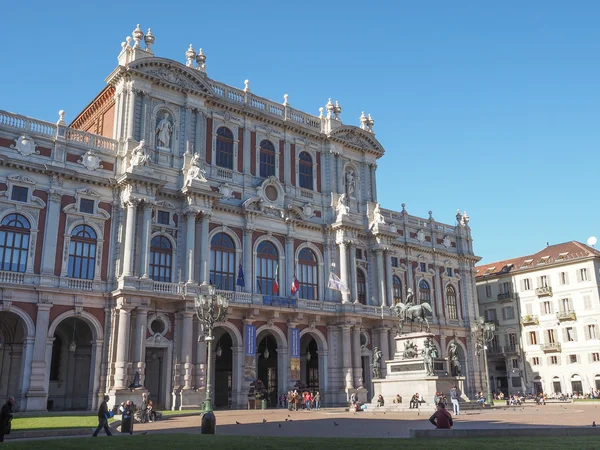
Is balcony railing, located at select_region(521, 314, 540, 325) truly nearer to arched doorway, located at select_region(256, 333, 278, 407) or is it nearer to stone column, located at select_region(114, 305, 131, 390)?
arched doorway, located at select_region(256, 333, 278, 407)

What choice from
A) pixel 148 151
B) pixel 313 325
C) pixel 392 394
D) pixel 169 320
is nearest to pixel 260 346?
pixel 313 325

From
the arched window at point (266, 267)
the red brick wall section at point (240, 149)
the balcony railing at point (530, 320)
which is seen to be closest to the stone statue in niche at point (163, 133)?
the red brick wall section at point (240, 149)

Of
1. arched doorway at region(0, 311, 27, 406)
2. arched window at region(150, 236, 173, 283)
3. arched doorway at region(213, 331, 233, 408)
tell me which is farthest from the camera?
arched doorway at region(213, 331, 233, 408)

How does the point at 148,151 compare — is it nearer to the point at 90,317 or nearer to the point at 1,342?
the point at 90,317

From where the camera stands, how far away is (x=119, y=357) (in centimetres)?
3500

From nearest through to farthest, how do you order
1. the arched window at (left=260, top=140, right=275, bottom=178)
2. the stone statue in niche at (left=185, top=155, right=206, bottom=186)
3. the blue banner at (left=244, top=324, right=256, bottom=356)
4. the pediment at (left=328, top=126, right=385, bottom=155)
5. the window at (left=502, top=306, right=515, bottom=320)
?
the stone statue in niche at (left=185, top=155, right=206, bottom=186), the blue banner at (left=244, top=324, right=256, bottom=356), the arched window at (left=260, top=140, right=275, bottom=178), the pediment at (left=328, top=126, right=385, bottom=155), the window at (left=502, top=306, right=515, bottom=320)

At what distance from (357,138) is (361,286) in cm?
1359

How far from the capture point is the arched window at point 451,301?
2354 inches

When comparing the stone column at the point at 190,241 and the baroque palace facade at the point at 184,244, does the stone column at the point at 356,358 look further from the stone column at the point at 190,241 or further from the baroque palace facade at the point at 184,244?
the stone column at the point at 190,241

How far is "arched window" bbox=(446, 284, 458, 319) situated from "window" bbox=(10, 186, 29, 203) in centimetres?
4037

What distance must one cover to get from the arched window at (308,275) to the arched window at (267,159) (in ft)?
22.4

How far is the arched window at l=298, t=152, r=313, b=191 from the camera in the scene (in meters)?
50.0

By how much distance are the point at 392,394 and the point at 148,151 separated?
22575 millimetres

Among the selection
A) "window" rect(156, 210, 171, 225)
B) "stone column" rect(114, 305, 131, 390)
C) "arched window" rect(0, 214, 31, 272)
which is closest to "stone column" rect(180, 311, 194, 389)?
"stone column" rect(114, 305, 131, 390)
